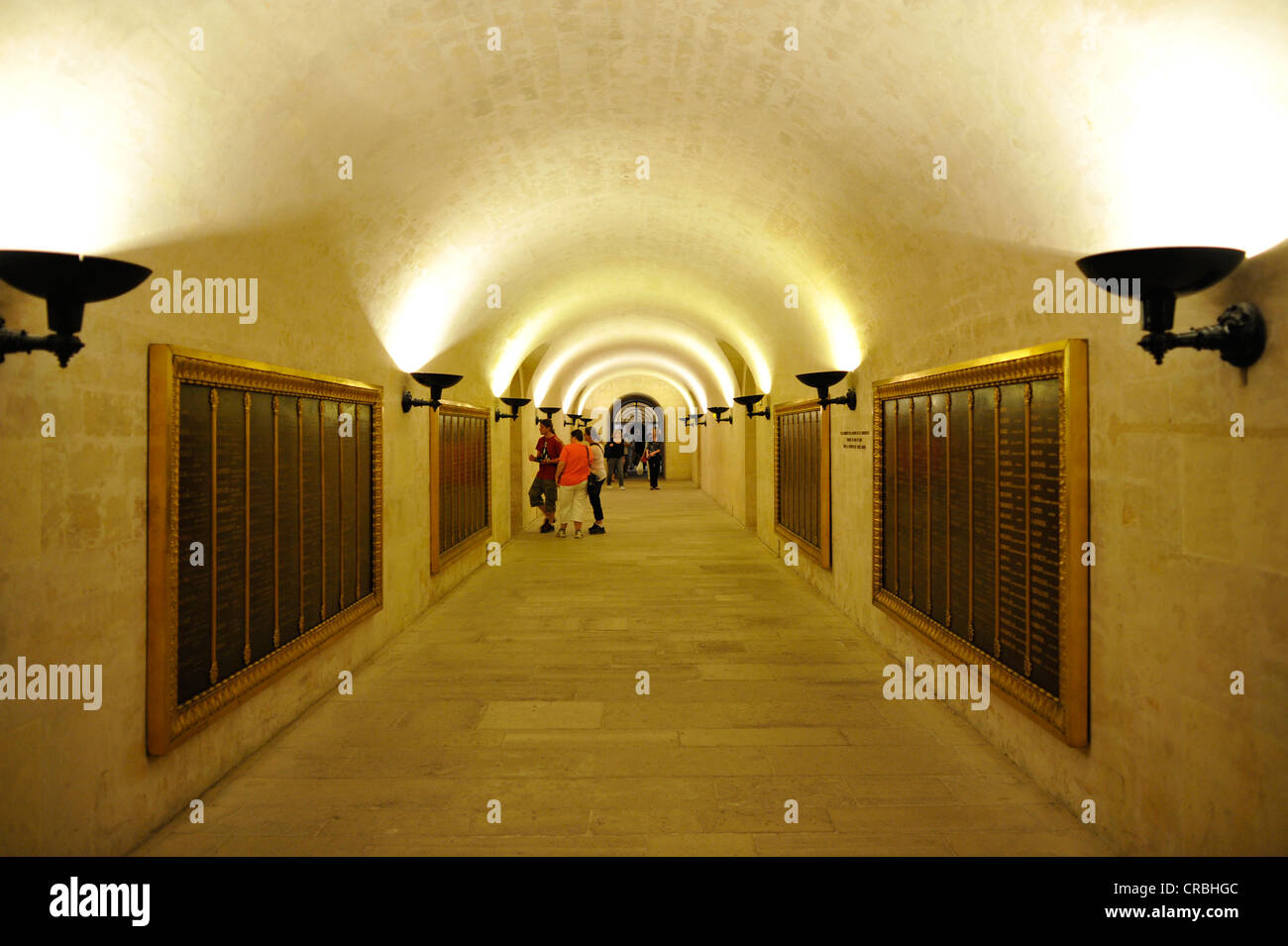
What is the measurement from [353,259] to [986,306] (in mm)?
4092

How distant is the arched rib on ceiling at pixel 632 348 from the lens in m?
14.1

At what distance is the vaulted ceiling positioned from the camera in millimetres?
2594

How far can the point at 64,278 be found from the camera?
2.34m

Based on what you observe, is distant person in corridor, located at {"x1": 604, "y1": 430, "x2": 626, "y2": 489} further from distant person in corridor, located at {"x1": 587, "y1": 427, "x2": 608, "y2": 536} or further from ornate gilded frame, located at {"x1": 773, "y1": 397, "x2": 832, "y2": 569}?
ornate gilded frame, located at {"x1": 773, "y1": 397, "x2": 832, "y2": 569}

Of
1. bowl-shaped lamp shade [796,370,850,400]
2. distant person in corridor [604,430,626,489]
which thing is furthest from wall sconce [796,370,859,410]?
distant person in corridor [604,430,626,489]

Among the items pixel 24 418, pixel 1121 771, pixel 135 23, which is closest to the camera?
pixel 24 418

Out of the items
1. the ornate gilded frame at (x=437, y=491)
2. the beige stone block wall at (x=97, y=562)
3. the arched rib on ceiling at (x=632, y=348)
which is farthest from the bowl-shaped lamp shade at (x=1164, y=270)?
the arched rib on ceiling at (x=632, y=348)

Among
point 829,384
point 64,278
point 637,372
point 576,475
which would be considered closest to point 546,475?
point 576,475

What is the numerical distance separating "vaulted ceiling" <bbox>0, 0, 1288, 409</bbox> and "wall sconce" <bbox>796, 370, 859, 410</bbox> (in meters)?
0.30

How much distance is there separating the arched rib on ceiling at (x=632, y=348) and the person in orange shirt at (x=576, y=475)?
2.46 meters

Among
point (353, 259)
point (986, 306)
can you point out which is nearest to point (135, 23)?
point (353, 259)

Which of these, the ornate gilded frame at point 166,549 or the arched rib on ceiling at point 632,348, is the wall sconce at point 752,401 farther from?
the ornate gilded frame at point 166,549
